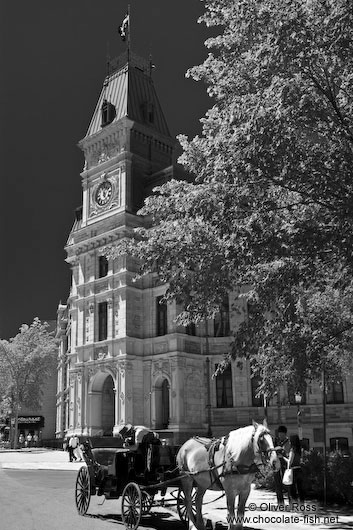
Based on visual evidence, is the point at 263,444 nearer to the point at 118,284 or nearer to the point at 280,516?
the point at 280,516

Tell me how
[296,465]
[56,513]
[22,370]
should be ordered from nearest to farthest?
[56,513]
[296,465]
[22,370]

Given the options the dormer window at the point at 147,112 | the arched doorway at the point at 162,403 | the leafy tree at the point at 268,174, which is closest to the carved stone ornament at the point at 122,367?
the arched doorway at the point at 162,403

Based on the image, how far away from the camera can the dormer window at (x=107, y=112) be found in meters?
45.5

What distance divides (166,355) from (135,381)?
302 centimetres

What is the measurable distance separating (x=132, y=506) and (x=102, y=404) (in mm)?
32129

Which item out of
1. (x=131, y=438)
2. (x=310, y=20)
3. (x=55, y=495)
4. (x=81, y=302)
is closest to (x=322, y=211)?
(x=310, y=20)

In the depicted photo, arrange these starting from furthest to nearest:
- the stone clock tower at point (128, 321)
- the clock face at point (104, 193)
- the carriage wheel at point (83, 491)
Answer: the clock face at point (104, 193)
the stone clock tower at point (128, 321)
the carriage wheel at point (83, 491)

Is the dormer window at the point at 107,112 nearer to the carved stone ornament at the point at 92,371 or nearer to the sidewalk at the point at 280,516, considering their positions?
the carved stone ornament at the point at 92,371

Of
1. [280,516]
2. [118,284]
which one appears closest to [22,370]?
[118,284]

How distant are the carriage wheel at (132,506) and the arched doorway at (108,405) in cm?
3158

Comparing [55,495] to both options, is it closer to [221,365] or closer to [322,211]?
[221,365]

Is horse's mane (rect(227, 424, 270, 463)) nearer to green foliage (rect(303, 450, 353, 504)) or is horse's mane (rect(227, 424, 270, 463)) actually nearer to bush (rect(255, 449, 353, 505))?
bush (rect(255, 449, 353, 505))

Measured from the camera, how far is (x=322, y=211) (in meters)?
12.1

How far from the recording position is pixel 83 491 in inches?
474
